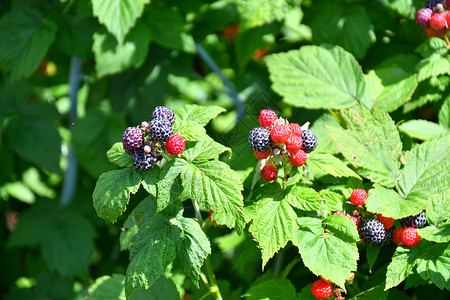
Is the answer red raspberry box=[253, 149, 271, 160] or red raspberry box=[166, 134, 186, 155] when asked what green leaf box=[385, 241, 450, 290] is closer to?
red raspberry box=[253, 149, 271, 160]

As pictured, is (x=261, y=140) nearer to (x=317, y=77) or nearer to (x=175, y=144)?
(x=175, y=144)

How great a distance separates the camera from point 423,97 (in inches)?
72.2

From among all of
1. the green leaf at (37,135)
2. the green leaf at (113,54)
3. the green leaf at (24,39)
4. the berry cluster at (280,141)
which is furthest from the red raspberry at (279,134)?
the green leaf at (37,135)

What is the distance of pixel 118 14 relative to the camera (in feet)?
6.39

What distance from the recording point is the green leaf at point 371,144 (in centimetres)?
141

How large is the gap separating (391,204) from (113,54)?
4.48 feet

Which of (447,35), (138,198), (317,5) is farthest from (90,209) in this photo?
(447,35)

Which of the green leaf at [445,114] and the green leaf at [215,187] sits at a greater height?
the green leaf at [215,187]

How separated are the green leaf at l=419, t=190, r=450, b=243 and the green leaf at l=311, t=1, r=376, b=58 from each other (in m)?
0.88

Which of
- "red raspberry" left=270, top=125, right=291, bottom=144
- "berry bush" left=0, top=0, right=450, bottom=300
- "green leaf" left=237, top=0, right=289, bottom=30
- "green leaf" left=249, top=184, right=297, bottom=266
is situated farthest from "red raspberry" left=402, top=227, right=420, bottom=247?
"green leaf" left=237, top=0, right=289, bottom=30

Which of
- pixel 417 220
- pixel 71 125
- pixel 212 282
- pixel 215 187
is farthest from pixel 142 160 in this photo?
pixel 71 125

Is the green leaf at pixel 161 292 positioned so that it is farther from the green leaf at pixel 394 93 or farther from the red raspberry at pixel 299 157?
the green leaf at pixel 394 93

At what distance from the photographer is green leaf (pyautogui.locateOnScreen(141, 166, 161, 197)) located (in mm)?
1212

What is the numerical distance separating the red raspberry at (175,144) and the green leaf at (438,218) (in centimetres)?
63
